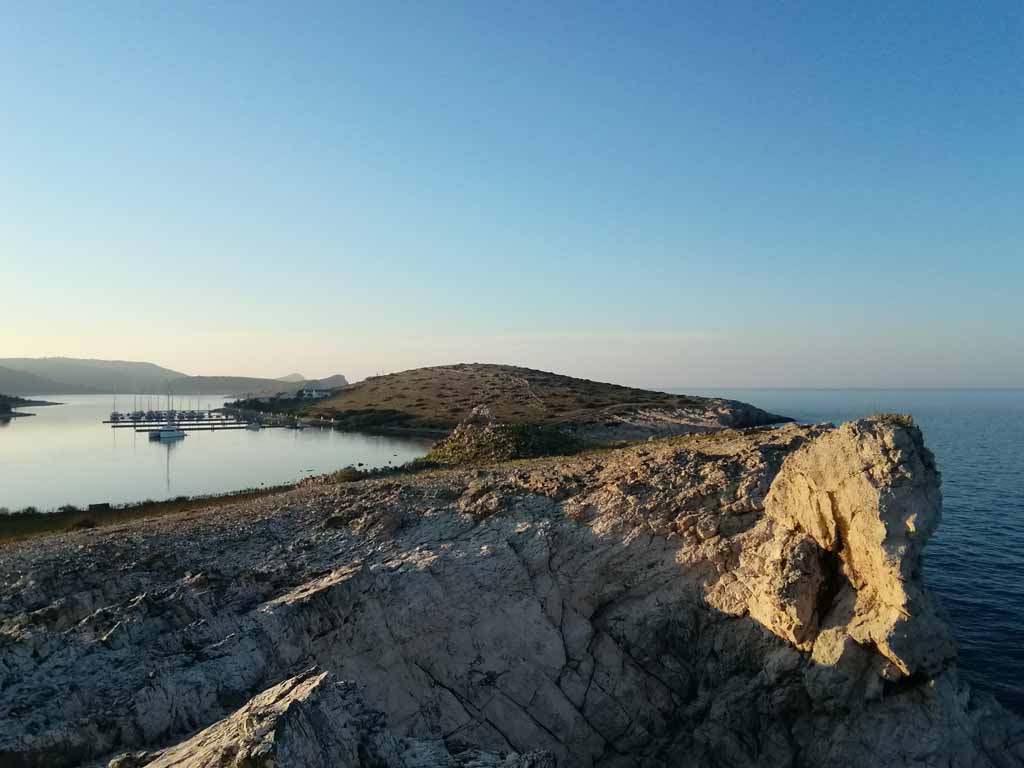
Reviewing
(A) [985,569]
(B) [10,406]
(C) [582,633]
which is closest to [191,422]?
(B) [10,406]

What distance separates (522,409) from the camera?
359 ft

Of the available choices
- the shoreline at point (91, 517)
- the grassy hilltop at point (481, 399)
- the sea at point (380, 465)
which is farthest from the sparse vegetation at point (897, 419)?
the grassy hilltop at point (481, 399)

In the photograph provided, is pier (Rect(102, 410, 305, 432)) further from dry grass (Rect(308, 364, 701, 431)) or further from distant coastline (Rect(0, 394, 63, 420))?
distant coastline (Rect(0, 394, 63, 420))

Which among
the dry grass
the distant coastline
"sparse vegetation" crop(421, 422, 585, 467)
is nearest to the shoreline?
"sparse vegetation" crop(421, 422, 585, 467)

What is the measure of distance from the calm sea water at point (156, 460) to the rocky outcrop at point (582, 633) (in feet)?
146

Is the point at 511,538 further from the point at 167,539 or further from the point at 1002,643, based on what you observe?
the point at 1002,643

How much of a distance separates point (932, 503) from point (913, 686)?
3.51 m

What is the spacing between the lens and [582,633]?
1534 centimetres

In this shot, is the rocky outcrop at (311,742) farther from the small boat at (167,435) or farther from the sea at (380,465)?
the small boat at (167,435)

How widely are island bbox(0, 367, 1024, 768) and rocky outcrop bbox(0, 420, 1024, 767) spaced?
2.0 inches

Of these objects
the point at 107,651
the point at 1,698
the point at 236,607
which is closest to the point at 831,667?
the point at 236,607

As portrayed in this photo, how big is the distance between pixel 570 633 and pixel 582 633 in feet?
0.95

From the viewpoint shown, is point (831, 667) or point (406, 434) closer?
point (831, 667)

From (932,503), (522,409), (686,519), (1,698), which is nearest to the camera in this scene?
(1,698)
